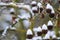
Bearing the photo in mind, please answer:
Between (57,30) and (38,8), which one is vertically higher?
(38,8)

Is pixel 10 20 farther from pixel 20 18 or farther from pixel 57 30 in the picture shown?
pixel 57 30

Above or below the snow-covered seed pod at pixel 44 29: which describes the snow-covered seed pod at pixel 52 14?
above

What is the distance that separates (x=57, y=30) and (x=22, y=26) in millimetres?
166

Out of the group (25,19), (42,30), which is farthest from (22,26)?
(42,30)

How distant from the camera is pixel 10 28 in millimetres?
778

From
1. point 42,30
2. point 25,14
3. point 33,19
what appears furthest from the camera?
point 25,14

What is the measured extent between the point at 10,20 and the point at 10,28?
0.12 m

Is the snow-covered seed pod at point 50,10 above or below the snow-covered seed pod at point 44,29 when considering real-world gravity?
above

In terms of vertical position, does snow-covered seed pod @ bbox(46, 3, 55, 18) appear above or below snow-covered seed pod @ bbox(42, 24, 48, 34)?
above

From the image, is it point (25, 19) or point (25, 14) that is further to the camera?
point (25, 14)

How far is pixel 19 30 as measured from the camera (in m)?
0.79

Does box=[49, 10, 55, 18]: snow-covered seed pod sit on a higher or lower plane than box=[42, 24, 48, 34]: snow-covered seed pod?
higher

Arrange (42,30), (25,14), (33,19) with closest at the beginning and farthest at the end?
(42,30) → (33,19) → (25,14)

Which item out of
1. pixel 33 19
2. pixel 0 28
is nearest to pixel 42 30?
pixel 33 19
